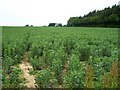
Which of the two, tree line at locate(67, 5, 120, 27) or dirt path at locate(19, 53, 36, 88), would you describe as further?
tree line at locate(67, 5, 120, 27)

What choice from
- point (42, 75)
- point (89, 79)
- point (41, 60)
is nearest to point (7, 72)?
point (41, 60)

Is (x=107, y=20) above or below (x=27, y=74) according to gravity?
above

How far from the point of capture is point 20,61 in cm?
1238

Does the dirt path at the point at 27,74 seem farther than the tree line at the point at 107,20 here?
No

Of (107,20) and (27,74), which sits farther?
(107,20)

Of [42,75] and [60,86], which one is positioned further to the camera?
[60,86]

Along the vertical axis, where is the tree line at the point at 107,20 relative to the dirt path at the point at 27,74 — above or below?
above

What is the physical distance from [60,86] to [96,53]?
4085 mm

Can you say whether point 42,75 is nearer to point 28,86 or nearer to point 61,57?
point 28,86

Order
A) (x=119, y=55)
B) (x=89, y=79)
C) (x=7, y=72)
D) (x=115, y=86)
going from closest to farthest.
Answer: (x=115, y=86)
(x=89, y=79)
(x=7, y=72)
(x=119, y=55)

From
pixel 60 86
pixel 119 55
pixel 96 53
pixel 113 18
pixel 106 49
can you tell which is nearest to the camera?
pixel 60 86

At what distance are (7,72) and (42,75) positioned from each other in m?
2.48

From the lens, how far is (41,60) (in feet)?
35.7

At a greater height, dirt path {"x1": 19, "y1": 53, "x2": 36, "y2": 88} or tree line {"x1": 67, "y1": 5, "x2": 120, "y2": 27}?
tree line {"x1": 67, "y1": 5, "x2": 120, "y2": 27}
